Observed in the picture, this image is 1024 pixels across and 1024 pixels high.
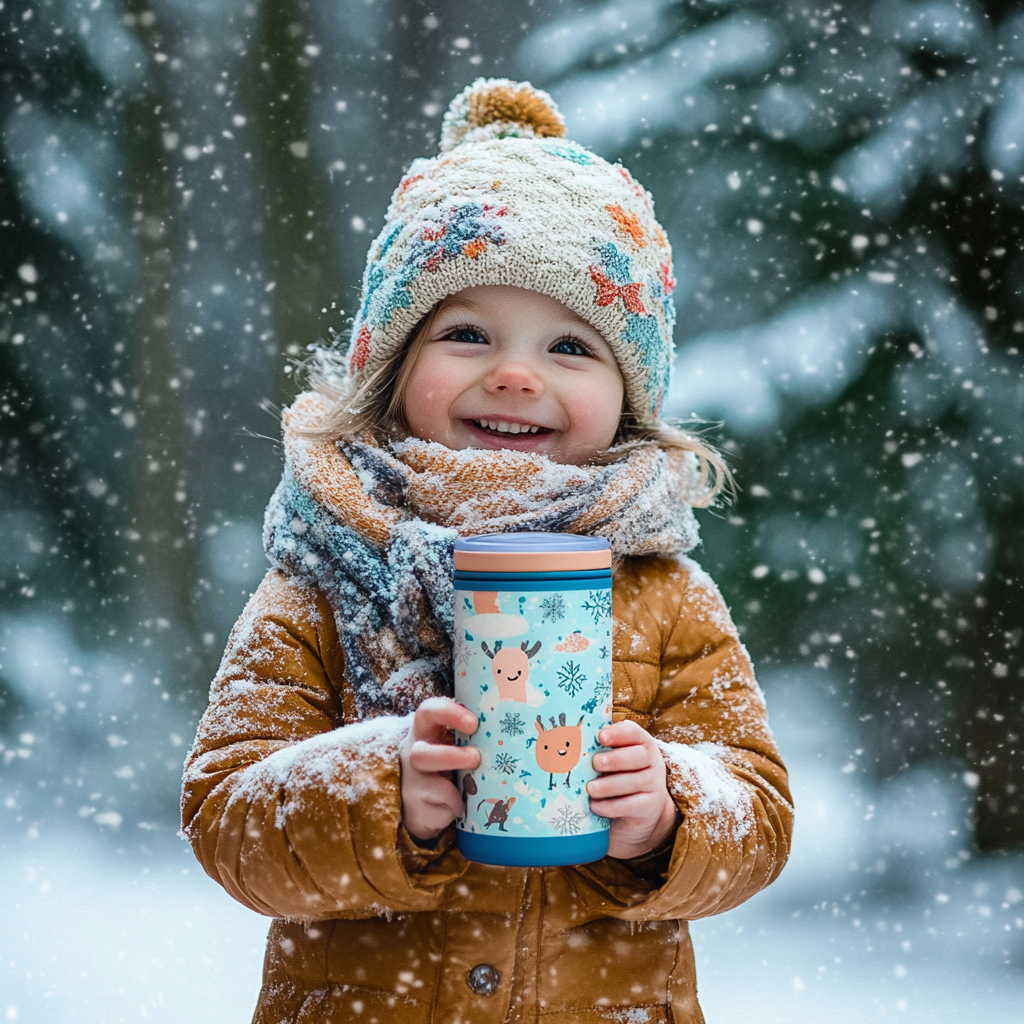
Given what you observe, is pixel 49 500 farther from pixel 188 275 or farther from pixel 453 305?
pixel 453 305

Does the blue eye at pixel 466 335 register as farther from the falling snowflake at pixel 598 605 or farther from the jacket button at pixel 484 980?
the jacket button at pixel 484 980

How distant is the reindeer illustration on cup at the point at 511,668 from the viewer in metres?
0.78

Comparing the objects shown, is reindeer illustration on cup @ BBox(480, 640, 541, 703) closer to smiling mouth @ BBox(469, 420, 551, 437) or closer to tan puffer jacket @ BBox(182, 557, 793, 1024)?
tan puffer jacket @ BBox(182, 557, 793, 1024)

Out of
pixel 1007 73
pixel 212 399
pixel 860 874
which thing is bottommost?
pixel 860 874

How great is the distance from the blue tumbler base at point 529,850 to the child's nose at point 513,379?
0.44m

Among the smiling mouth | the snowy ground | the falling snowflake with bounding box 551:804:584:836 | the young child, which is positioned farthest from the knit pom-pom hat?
the snowy ground

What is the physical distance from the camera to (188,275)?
7.19ft

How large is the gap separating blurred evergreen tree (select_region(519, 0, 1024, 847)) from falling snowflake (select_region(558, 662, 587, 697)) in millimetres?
1341

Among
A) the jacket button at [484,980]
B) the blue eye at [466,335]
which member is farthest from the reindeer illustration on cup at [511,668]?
the blue eye at [466,335]

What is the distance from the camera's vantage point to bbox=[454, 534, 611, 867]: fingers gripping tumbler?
784mm

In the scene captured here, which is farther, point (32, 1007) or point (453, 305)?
point (32, 1007)

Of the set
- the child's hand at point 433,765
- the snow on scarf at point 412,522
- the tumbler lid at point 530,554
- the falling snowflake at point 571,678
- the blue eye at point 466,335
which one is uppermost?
the blue eye at point 466,335

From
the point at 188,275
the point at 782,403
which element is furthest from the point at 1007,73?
the point at 188,275

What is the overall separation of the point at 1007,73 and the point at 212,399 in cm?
167
